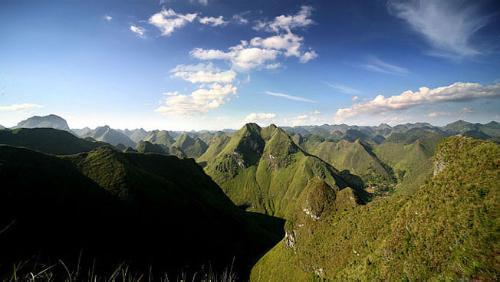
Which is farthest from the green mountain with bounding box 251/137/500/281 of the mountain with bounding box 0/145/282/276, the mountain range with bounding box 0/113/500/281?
the mountain with bounding box 0/145/282/276

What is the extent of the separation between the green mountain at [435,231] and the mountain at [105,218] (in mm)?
53377

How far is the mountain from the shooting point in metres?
83.5

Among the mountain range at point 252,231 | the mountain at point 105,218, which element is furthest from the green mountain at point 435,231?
the mountain at point 105,218

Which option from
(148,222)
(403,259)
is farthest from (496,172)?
(148,222)

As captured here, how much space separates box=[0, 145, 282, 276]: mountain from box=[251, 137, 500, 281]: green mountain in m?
53.4

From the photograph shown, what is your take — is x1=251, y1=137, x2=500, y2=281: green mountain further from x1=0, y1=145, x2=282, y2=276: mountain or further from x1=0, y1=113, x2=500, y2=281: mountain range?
x1=0, y1=145, x2=282, y2=276: mountain

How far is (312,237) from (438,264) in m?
71.4

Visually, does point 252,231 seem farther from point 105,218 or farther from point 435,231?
point 435,231

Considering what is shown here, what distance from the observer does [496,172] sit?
48188 mm

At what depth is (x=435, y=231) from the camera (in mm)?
51562

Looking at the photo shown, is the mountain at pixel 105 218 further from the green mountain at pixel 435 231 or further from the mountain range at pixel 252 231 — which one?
the green mountain at pixel 435 231

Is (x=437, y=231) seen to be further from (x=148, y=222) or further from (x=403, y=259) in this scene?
(x=148, y=222)

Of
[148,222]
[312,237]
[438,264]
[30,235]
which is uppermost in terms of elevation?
[438,264]

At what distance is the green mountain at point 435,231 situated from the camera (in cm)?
4194
